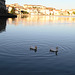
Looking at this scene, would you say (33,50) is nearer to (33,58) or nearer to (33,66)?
(33,58)

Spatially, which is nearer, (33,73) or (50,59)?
(33,73)

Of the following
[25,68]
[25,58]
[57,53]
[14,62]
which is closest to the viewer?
[25,68]

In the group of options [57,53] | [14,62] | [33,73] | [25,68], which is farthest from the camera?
[57,53]

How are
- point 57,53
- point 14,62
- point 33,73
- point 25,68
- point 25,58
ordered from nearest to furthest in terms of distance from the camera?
point 33,73, point 25,68, point 14,62, point 25,58, point 57,53

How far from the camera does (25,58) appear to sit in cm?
1723

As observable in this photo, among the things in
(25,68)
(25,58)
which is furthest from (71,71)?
(25,58)

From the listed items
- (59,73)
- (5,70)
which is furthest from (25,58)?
(59,73)

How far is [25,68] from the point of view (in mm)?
14609

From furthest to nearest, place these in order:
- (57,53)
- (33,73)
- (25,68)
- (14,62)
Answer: (57,53)
(14,62)
(25,68)
(33,73)

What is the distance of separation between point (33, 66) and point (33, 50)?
5.33 meters

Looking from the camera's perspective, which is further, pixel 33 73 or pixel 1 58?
pixel 1 58

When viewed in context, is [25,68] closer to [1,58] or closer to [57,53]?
[1,58]

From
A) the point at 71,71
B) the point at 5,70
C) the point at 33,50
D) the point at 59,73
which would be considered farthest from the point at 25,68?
the point at 33,50

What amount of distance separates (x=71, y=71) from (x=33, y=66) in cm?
370
